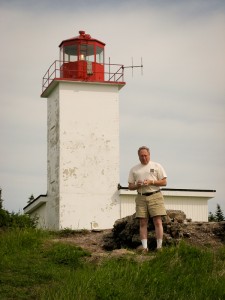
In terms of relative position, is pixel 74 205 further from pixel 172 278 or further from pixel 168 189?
pixel 172 278

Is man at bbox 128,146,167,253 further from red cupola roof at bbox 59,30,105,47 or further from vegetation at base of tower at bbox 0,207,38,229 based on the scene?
red cupola roof at bbox 59,30,105,47

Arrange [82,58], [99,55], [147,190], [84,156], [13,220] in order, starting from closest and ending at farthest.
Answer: [147,190] → [13,220] → [84,156] → [82,58] → [99,55]

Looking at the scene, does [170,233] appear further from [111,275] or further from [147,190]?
[111,275]

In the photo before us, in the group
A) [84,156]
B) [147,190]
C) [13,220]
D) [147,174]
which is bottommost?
[13,220]

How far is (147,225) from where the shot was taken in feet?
51.0

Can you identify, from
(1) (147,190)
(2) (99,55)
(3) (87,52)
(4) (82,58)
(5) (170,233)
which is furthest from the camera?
(2) (99,55)

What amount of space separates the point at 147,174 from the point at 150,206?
0.59 meters

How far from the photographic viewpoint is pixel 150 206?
47.7ft

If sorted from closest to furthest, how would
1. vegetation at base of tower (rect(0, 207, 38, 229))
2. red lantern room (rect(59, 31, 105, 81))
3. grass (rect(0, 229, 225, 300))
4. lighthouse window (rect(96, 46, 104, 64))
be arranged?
grass (rect(0, 229, 225, 300)) < vegetation at base of tower (rect(0, 207, 38, 229)) < red lantern room (rect(59, 31, 105, 81)) < lighthouse window (rect(96, 46, 104, 64))

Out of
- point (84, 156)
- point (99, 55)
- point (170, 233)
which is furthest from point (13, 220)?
point (99, 55)

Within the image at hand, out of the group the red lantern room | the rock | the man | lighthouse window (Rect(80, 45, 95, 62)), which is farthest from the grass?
lighthouse window (Rect(80, 45, 95, 62))

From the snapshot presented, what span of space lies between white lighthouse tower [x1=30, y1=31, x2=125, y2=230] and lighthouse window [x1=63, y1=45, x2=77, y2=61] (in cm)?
4

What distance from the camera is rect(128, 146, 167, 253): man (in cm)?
1443

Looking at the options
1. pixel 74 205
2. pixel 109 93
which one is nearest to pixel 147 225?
pixel 74 205
